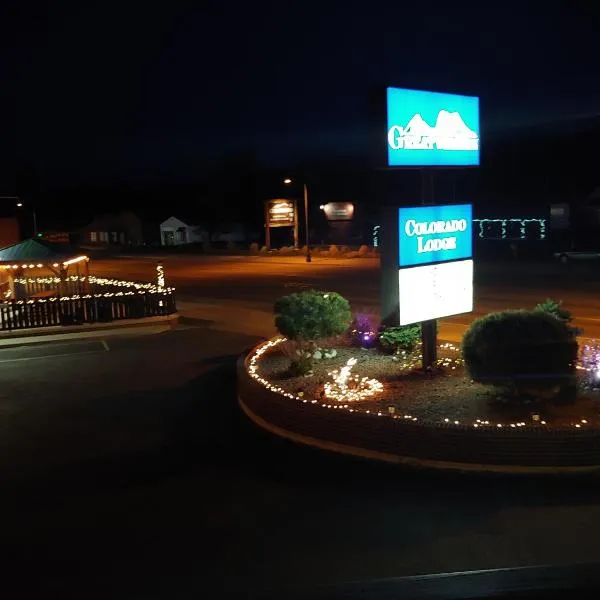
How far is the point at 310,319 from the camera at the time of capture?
39.0 ft

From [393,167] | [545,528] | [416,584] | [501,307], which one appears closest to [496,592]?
[416,584]

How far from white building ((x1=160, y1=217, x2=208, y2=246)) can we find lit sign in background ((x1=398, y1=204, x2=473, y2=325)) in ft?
285

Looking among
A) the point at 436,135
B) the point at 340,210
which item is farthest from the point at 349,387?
the point at 340,210

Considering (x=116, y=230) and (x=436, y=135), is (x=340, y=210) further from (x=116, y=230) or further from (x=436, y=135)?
(x=436, y=135)

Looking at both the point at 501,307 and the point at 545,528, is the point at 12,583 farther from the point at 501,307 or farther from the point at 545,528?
the point at 501,307

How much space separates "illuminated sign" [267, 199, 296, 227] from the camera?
62.9 meters

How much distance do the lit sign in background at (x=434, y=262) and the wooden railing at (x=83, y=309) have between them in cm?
1035

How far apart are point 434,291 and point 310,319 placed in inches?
76.1

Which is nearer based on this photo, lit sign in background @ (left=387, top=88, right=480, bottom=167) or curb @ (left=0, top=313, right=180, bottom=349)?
lit sign in background @ (left=387, top=88, right=480, bottom=167)

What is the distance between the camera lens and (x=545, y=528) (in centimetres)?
654

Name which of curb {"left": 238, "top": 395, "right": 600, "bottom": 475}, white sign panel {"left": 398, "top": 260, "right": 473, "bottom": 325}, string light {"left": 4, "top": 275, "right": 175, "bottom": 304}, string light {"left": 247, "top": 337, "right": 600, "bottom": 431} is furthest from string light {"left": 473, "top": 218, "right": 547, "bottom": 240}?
curb {"left": 238, "top": 395, "right": 600, "bottom": 475}

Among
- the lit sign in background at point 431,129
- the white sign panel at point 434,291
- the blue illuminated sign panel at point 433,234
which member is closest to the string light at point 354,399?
the white sign panel at point 434,291

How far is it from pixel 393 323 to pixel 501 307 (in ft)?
41.4

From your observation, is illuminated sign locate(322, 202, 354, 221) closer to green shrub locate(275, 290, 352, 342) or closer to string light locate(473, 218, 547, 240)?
string light locate(473, 218, 547, 240)
